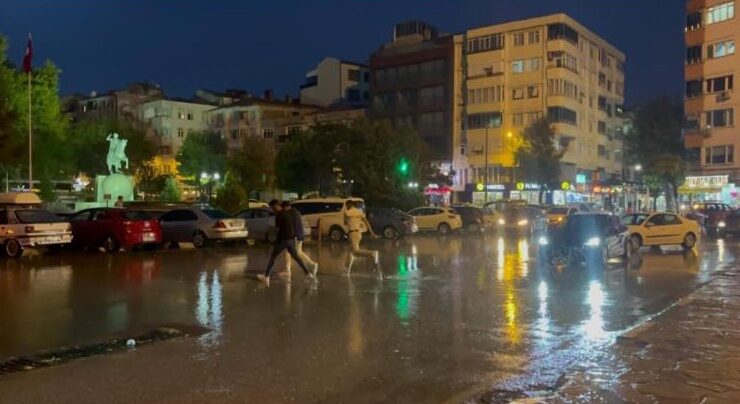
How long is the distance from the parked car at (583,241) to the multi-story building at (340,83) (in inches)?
3038

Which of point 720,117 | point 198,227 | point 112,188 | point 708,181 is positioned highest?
point 720,117

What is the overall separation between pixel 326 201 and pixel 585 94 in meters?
52.3

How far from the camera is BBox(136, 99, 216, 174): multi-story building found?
10188 cm

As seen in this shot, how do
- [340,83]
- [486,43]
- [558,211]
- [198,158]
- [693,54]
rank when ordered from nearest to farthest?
[558,211]
[693,54]
[486,43]
[198,158]
[340,83]

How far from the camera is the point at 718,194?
2464 inches

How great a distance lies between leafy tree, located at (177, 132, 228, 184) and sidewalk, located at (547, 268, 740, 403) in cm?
7825

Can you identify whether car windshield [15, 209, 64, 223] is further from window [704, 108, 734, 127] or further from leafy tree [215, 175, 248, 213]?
window [704, 108, 734, 127]

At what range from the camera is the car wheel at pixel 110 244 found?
82.1 feet

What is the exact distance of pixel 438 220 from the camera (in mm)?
40531

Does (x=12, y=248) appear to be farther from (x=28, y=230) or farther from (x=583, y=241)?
(x=583, y=241)

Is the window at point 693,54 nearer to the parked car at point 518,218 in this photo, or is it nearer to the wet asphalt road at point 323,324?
the parked car at point 518,218

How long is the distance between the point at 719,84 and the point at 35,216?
56979 mm

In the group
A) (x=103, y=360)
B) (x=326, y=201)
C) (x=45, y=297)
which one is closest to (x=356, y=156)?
(x=326, y=201)

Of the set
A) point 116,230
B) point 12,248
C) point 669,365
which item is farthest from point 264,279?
point 116,230
